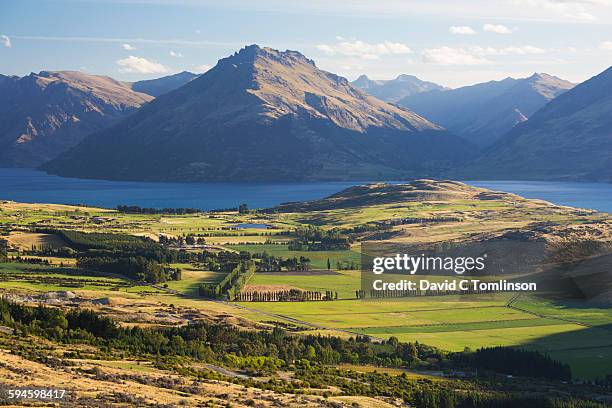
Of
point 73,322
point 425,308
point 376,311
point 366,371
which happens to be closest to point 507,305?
point 425,308

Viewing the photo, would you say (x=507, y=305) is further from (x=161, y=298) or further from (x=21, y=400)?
(x=21, y=400)

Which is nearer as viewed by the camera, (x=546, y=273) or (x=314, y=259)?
(x=546, y=273)

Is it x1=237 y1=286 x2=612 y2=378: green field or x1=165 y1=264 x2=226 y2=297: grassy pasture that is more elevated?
x1=165 y1=264 x2=226 y2=297: grassy pasture

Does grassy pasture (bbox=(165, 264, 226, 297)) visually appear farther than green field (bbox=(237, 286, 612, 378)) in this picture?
Yes

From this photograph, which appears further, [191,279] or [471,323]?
[191,279]

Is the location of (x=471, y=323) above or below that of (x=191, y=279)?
below

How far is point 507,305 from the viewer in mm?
147625

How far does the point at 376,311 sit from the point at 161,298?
36.0 meters

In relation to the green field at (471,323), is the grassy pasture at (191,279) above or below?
above

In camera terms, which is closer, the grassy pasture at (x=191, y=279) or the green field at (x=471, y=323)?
the green field at (x=471, y=323)

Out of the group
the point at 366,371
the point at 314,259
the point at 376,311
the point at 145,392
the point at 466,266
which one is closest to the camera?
the point at 145,392

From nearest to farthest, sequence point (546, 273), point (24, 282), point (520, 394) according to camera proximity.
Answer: point (520, 394)
point (24, 282)
point (546, 273)

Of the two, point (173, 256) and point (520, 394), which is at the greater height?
point (173, 256)

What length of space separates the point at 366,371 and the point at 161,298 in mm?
55514
